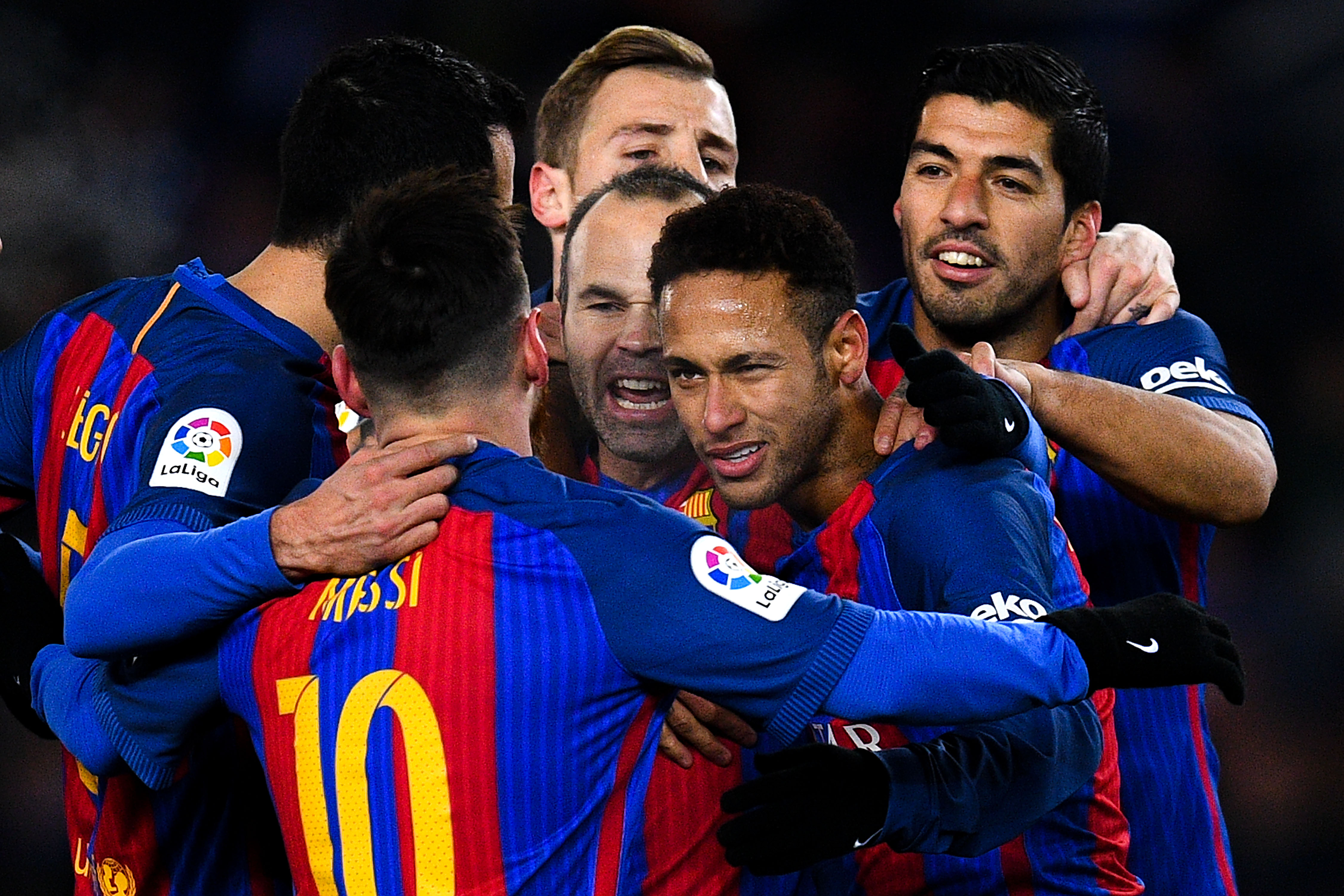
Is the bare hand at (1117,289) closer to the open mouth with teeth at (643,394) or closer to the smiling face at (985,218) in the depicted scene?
the smiling face at (985,218)

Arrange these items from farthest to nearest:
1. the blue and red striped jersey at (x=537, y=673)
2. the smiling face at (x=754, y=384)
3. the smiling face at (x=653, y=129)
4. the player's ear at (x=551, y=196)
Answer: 1. the player's ear at (x=551, y=196)
2. the smiling face at (x=653, y=129)
3. the smiling face at (x=754, y=384)
4. the blue and red striped jersey at (x=537, y=673)

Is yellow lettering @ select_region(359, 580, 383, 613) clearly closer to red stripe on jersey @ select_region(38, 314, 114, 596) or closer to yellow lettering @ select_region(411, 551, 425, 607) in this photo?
yellow lettering @ select_region(411, 551, 425, 607)

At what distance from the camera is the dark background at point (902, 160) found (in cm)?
600

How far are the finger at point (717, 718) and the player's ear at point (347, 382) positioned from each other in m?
0.73

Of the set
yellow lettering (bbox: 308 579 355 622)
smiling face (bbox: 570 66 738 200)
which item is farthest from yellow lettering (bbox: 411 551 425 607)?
smiling face (bbox: 570 66 738 200)

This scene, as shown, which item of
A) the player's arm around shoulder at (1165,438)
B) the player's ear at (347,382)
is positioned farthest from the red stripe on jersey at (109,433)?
the player's arm around shoulder at (1165,438)

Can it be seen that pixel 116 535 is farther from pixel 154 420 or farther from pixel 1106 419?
pixel 1106 419

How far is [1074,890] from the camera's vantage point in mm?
2568

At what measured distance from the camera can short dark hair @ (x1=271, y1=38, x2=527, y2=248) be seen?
293 centimetres

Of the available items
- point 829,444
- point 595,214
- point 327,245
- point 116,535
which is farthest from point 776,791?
point 595,214

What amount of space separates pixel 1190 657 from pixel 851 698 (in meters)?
0.54

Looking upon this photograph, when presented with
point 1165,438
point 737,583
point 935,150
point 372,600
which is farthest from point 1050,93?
point 372,600

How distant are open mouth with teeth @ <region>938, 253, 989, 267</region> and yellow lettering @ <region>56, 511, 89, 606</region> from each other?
2.03 meters

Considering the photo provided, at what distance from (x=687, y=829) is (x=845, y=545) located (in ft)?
1.88
